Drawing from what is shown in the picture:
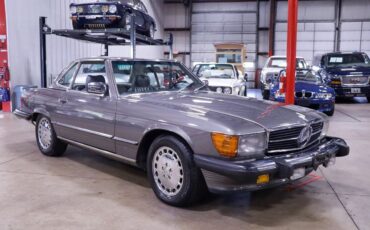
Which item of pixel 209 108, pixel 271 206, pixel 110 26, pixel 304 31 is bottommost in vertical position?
pixel 271 206

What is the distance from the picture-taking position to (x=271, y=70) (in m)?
12.4

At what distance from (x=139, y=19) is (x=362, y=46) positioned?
51.2ft

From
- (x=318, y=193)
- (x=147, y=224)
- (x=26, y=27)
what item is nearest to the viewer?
(x=147, y=224)

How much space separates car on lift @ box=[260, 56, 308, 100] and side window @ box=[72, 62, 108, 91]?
7674mm

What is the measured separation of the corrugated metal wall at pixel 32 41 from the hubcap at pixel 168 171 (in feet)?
24.4

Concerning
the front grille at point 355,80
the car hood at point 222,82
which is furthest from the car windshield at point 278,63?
the car hood at point 222,82

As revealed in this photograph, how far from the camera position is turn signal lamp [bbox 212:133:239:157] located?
2705mm

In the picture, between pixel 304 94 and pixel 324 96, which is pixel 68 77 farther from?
pixel 324 96

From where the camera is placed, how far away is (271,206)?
10.7 ft

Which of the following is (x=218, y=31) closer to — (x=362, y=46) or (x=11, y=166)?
(x=362, y=46)

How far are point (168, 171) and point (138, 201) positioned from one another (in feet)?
1.44

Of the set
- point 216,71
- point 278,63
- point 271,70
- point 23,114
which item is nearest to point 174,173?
point 23,114

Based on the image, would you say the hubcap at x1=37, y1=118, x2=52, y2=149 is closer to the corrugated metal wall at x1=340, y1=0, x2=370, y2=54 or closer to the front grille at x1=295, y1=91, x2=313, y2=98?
the front grille at x1=295, y1=91, x2=313, y2=98

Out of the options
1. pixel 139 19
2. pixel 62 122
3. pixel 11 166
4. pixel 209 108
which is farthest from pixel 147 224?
pixel 139 19
